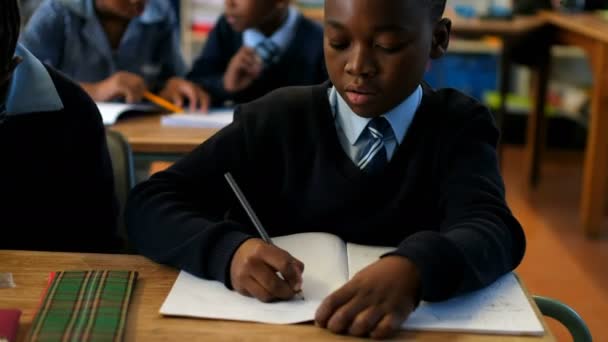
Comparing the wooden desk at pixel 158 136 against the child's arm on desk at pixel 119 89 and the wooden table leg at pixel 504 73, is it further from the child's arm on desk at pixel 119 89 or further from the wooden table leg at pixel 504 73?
the wooden table leg at pixel 504 73

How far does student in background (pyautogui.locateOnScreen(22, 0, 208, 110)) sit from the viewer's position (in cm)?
220

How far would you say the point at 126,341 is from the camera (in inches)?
32.9

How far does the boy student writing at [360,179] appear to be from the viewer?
95 cm

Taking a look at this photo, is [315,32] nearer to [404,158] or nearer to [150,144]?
[150,144]

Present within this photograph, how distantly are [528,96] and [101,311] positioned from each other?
4.34 meters

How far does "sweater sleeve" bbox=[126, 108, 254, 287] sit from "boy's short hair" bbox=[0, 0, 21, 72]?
259 millimetres

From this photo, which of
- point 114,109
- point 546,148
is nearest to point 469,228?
point 114,109

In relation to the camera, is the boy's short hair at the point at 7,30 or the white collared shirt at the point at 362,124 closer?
the boy's short hair at the point at 7,30

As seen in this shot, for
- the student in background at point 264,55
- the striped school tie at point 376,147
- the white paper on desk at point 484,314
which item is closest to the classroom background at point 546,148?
the student in background at point 264,55

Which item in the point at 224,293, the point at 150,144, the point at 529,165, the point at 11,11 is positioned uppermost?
the point at 11,11

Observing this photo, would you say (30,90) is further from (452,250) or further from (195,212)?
(452,250)

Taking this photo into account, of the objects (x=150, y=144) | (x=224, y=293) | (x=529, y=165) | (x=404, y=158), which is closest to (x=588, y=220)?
(x=529, y=165)

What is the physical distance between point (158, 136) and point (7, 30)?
91cm

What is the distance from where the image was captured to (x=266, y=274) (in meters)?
0.92
